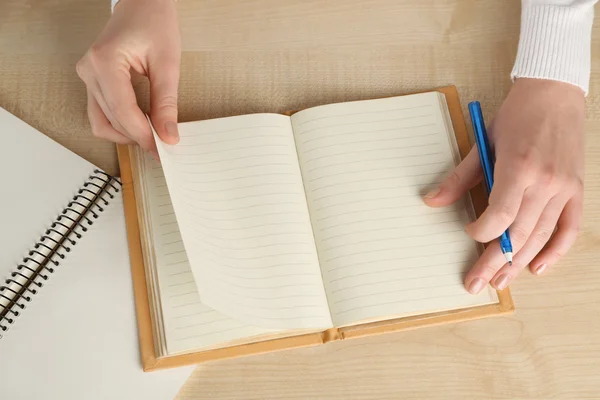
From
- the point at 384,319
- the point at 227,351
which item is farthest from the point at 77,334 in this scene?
the point at 384,319

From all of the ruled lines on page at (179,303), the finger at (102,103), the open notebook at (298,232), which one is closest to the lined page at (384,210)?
the open notebook at (298,232)

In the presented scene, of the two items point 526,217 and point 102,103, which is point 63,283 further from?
point 526,217

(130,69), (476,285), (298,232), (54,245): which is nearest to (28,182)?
(54,245)

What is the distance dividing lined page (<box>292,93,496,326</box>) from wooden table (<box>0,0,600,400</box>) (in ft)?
0.16

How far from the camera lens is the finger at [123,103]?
70 cm

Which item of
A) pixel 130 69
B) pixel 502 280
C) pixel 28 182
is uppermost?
pixel 130 69

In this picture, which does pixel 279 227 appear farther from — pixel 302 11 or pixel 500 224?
pixel 302 11

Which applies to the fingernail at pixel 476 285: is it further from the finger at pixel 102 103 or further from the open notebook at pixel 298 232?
the finger at pixel 102 103

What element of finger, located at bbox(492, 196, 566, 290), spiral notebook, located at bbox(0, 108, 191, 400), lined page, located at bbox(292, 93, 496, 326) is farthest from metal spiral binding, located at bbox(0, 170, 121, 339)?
finger, located at bbox(492, 196, 566, 290)

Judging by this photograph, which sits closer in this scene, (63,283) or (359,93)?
(63,283)

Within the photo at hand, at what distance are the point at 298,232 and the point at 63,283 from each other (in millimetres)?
300

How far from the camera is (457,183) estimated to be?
0.74 meters

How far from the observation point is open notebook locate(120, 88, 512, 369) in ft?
2.26

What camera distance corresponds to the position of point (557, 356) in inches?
28.3
